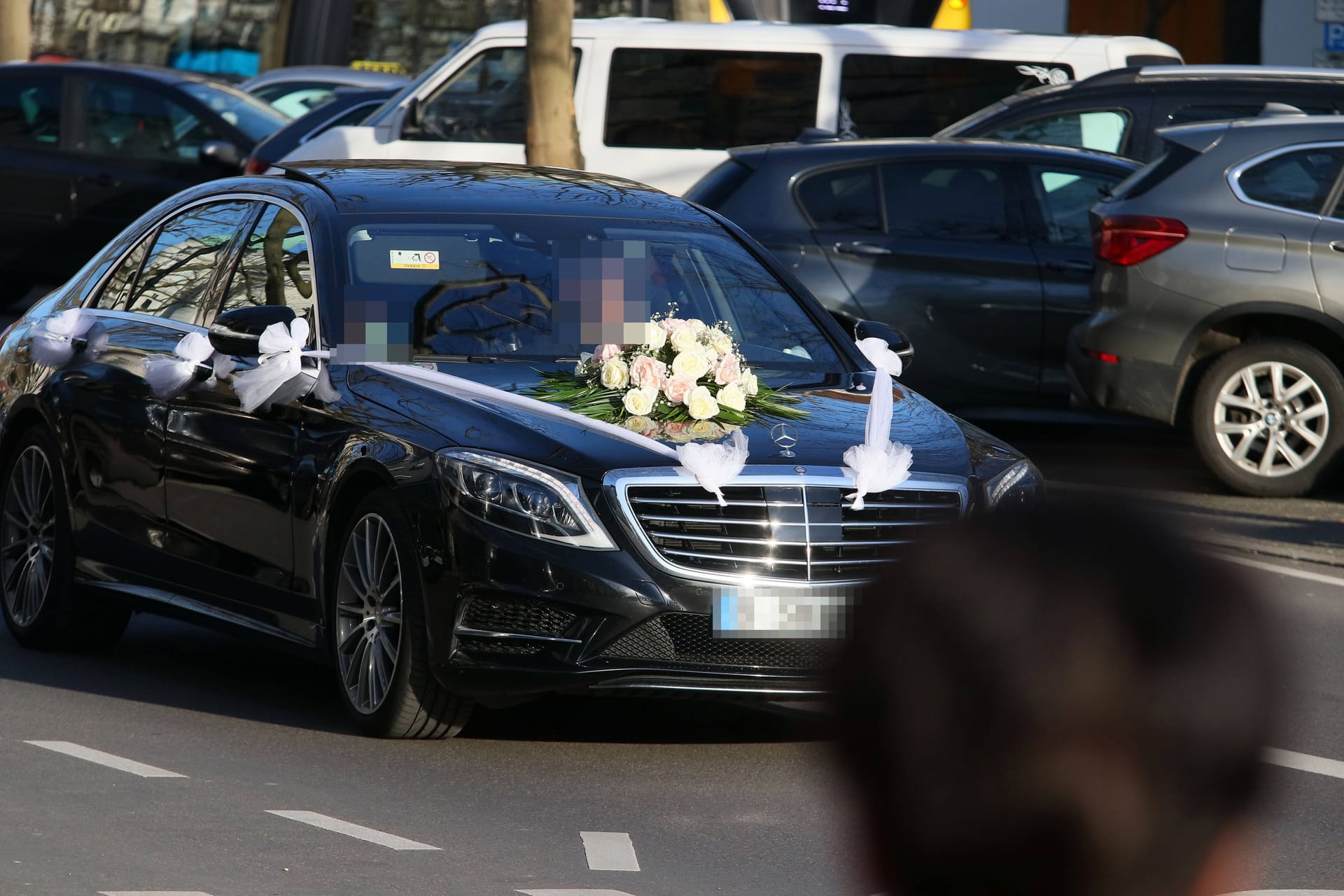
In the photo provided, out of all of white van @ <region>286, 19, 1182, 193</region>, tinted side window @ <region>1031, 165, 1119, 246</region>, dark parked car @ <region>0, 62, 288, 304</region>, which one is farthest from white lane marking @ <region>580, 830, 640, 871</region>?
dark parked car @ <region>0, 62, 288, 304</region>

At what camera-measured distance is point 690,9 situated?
68.8 feet

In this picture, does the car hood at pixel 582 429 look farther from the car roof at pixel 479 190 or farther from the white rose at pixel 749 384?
the car roof at pixel 479 190

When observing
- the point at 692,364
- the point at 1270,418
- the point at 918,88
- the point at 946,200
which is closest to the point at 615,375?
the point at 692,364

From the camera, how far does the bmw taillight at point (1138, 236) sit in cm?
1047

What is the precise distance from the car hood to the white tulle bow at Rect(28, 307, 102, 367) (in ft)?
5.18

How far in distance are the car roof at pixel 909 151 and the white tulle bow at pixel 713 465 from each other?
6472 millimetres

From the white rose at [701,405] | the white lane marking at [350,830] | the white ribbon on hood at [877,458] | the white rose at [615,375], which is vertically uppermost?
the white rose at [615,375]

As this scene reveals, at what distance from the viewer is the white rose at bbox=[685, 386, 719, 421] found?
5.97m

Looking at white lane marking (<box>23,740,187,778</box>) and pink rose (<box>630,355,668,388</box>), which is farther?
pink rose (<box>630,355,668,388</box>)

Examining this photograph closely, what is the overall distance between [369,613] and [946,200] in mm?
6546

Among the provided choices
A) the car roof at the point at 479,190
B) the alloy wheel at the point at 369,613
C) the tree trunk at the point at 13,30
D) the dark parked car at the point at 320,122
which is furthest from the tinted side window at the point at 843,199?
the tree trunk at the point at 13,30

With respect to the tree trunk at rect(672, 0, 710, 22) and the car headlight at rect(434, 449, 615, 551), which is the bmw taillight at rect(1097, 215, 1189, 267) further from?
the tree trunk at rect(672, 0, 710, 22)

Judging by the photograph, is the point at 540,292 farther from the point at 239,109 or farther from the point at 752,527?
the point at 239,109

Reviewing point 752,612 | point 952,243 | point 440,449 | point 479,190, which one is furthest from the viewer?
point 952,243
